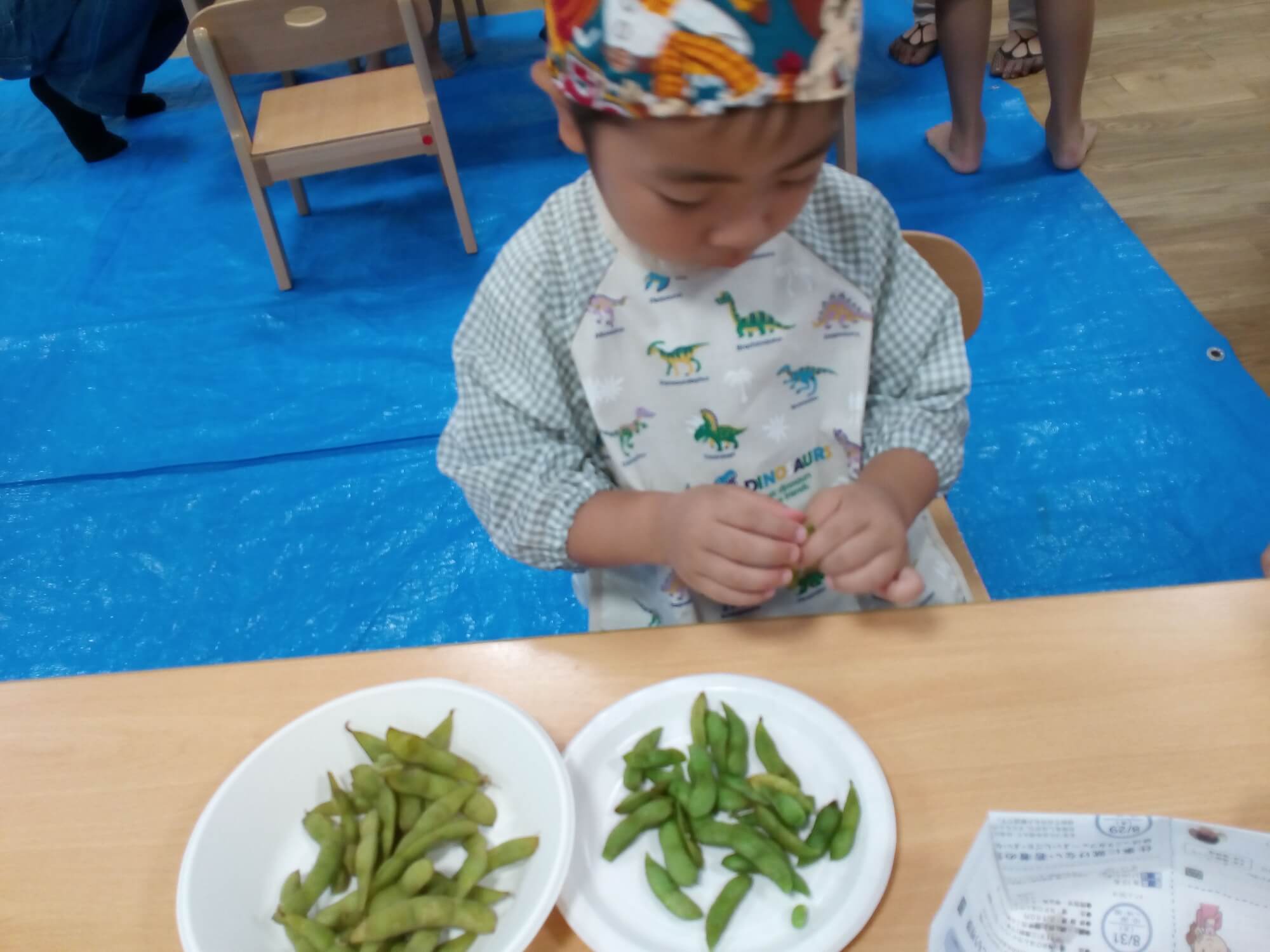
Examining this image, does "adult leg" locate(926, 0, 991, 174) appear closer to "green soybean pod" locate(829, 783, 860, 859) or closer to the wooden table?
the wooden table

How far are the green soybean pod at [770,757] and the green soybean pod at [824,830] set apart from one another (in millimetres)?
30

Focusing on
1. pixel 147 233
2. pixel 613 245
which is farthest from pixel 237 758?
pixel 147 233

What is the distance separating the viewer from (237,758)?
73cm

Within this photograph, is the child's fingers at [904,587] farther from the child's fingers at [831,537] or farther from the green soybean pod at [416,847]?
the green soybean pod at [416,847]

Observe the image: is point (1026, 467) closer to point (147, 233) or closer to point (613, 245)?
point (613, 245)

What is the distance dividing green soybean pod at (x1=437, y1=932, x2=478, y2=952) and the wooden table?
4 cm

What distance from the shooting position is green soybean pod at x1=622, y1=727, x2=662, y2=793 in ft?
2.20

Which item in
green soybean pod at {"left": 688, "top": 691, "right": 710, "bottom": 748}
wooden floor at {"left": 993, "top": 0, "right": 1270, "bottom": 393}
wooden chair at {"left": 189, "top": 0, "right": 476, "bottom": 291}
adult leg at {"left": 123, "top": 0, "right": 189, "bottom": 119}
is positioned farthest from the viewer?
adult leg at {"left": 123, "top": 0, "right": 189, "bottom": 119}

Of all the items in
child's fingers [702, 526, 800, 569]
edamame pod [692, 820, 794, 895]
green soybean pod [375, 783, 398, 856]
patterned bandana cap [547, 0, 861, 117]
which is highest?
patterned bandana cap [547, 0, 861, 117]

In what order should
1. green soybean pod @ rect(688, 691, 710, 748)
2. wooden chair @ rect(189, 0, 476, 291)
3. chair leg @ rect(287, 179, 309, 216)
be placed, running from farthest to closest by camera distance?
chair leg @ rect(287, 179, 309, 216) → wooden chair @ rect(189, 0, 476, 291) → green soybean pod @ rect(688, 691, 710, 748)

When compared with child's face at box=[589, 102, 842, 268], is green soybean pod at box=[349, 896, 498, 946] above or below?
below

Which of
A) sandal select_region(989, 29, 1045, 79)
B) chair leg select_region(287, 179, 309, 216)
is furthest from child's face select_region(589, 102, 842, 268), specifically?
sandal select_region(989, 29, 1045, 79)

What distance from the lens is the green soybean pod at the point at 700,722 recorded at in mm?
687

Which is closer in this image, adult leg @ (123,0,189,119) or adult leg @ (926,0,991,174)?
adult leg @ (926,0,991,174)
